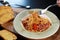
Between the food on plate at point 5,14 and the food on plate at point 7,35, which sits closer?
the food on plate at point 7,35

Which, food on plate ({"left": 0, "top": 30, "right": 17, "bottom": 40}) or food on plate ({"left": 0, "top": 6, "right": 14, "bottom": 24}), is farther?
food on plate ({"left": 0, "top": 6, "right": 14, "bottom": 24})

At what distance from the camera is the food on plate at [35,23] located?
0.84 meters

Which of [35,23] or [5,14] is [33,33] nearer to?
[35,23]

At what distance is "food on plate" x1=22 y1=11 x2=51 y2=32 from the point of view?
0.84m

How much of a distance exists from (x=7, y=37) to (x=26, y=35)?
90 millimetres

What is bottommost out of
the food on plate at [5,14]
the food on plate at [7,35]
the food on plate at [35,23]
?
the food on plate at [7,35]

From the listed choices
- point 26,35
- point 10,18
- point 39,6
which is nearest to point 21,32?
point 26,35

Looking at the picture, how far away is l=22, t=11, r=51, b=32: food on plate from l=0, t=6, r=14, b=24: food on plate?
8 centimetres

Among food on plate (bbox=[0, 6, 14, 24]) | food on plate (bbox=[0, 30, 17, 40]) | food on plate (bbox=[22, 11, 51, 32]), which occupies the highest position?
food on plate (bbox=[0, 6, 14, 24])

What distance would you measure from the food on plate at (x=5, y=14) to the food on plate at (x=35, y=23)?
0.08m

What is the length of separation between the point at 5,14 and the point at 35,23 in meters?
0.17

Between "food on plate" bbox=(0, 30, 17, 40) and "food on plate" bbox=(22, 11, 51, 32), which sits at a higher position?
"food on plate" bbox=(22, 11, 51, 32)

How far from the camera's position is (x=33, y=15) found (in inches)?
35.6

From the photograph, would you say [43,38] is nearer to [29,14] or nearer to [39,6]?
[29,14]
